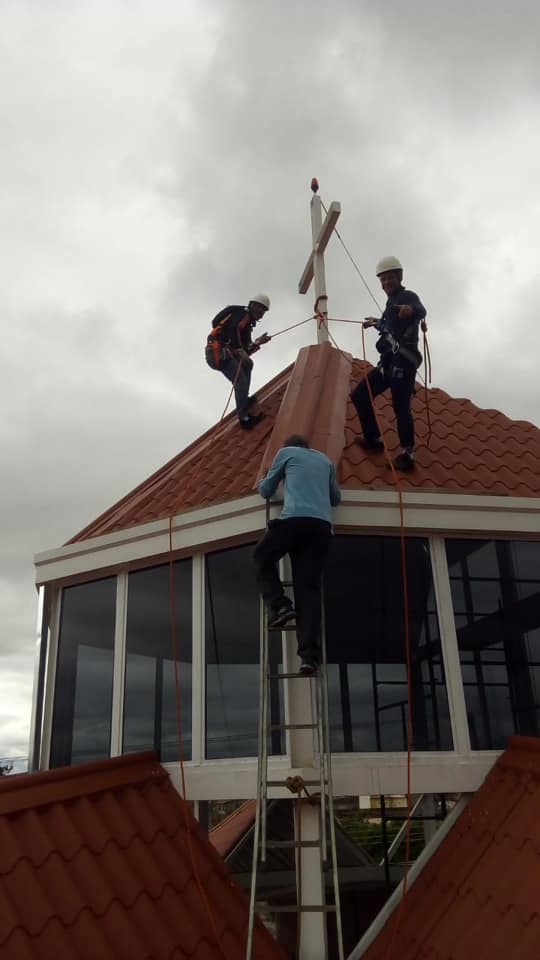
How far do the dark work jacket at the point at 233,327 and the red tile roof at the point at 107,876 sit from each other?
5487 millimetres

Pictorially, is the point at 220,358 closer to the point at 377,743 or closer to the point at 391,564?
the point at 391,564

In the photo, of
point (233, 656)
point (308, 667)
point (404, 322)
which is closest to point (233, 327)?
point (404, 322)

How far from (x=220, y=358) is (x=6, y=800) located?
5844 mm

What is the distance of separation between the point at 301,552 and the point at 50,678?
321 centimetres

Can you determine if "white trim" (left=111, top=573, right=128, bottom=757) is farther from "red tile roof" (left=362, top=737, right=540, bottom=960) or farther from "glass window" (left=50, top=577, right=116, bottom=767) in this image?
"red tile roof" (left=362, top=737, right=540, bottom=960)

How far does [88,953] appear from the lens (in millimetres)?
4133

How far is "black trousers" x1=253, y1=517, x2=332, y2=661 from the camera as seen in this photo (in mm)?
5457

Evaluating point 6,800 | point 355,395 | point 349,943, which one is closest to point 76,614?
point 6,800

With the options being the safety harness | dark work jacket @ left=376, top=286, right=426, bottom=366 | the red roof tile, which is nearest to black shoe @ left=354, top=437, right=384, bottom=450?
dark work jacket @ left=376, top=286, right=426, bottom=366

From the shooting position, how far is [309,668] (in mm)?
5305

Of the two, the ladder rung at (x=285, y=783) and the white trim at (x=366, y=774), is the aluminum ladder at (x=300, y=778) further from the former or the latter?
the white trim at (x=366, y=774)

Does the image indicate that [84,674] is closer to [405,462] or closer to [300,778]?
[300,778]

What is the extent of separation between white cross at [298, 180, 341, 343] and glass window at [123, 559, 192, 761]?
4.06m

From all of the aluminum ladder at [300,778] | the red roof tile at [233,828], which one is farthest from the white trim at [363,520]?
the red roof tile at [233,828]
